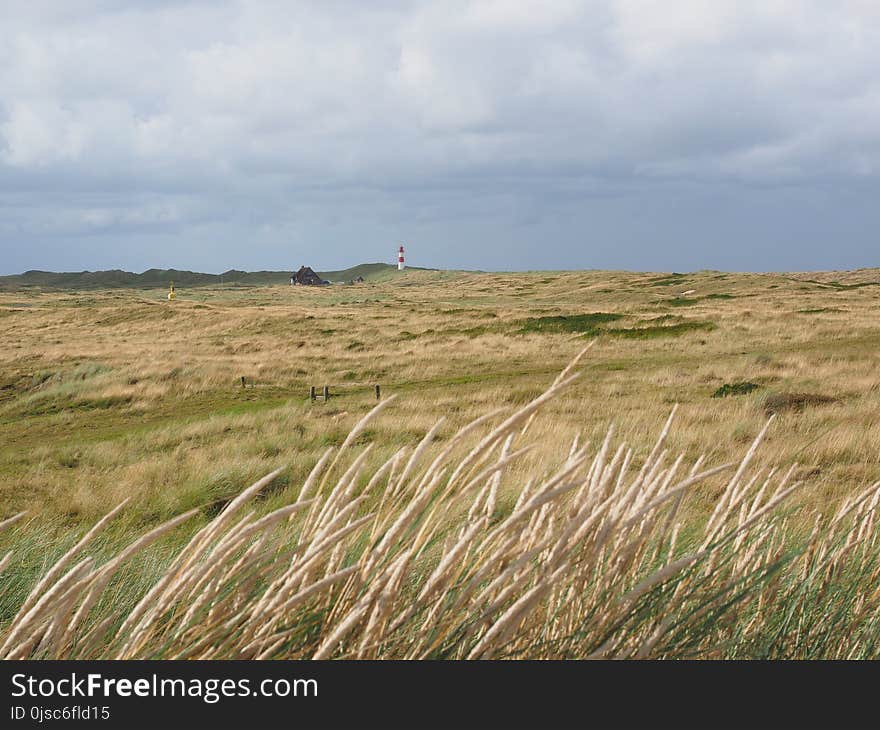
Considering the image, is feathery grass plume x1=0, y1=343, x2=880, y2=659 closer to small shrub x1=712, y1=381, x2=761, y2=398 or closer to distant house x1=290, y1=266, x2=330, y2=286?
small shrub x1=712, y1=381, x2=761, y2=398

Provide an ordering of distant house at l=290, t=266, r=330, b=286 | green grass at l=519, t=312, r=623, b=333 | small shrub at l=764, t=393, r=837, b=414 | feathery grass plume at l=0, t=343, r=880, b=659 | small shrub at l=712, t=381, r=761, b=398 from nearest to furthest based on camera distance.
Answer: feathery grass plume at l=0, t=343, r=880, b=659, small shrub at l=764, t=393, r=837, b=414, small shrub at l=712, t=381, r=761, b=398, green grass at l=519, t=312, r=623, b=333, distant house at l=290, t=266, r=330, b=286

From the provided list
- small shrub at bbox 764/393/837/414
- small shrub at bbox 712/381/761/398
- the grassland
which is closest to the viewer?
the grassland

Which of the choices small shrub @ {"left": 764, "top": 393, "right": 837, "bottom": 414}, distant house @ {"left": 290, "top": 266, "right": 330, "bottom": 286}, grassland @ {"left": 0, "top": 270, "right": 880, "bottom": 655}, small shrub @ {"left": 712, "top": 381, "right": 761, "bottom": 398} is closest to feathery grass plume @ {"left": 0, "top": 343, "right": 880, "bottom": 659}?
grassland @ {"left": 0, "top": 270, "right": 880, "bottom": 655}

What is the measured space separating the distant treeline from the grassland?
4746 inches

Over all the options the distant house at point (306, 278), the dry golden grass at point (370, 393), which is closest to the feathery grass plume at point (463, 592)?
the dry golden grass at point (370, 393)

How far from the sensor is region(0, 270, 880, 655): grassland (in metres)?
9.24

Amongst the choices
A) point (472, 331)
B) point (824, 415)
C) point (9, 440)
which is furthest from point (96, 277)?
point (824, 415)

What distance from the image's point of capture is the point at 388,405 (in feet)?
46.8

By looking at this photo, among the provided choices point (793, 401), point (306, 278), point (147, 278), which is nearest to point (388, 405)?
point (793, 401)

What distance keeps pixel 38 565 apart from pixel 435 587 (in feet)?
8.52

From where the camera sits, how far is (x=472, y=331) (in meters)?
37.7

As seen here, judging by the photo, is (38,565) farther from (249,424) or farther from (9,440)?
(9,440)

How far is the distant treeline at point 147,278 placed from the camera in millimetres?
161500
